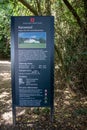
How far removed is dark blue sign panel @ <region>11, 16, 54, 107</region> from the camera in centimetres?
560

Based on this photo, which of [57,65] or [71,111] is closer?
[71,111]

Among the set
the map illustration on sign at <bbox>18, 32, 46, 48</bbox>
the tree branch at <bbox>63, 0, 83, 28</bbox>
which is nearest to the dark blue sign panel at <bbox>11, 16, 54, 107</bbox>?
the map illustration on sign at <bbox>18, 32, 46, 48</bbox>

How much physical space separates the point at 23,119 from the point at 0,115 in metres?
0.57

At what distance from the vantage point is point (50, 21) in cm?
562

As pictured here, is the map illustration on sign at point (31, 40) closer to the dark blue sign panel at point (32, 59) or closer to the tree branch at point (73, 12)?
the dark blue sign panel at point (32, 59)

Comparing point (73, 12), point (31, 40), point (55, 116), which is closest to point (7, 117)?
point (55, 116)

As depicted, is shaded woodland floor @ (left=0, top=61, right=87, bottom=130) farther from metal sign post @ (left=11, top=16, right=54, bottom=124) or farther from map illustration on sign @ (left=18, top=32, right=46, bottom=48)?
map illustration on sign @ (left=18, top=32, right=46, bottom=48)

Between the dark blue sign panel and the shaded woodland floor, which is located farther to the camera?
the shaded woodland floor

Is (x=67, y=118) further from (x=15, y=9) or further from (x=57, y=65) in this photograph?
(x=15, y=9)

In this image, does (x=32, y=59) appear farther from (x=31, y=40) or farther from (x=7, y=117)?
(x=7, y=117)

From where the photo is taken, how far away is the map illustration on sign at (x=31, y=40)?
5582 mm

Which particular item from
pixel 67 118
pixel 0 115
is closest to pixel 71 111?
pixel 67 118

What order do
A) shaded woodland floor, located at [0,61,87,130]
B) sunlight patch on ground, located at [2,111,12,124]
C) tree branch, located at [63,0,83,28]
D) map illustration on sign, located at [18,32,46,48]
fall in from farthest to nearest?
tree branch, located at [63,0,83,28], sunlight patch on ground, located at [2,111,12,124], shaded woodland floor, located at [0,61,87,130], map illustration on sign, located at [18,32,46,48]

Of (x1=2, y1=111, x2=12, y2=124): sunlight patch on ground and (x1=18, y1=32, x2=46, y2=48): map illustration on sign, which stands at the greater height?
(x1=18, y1=32, x2=46, y2=48): map illustration on sign
